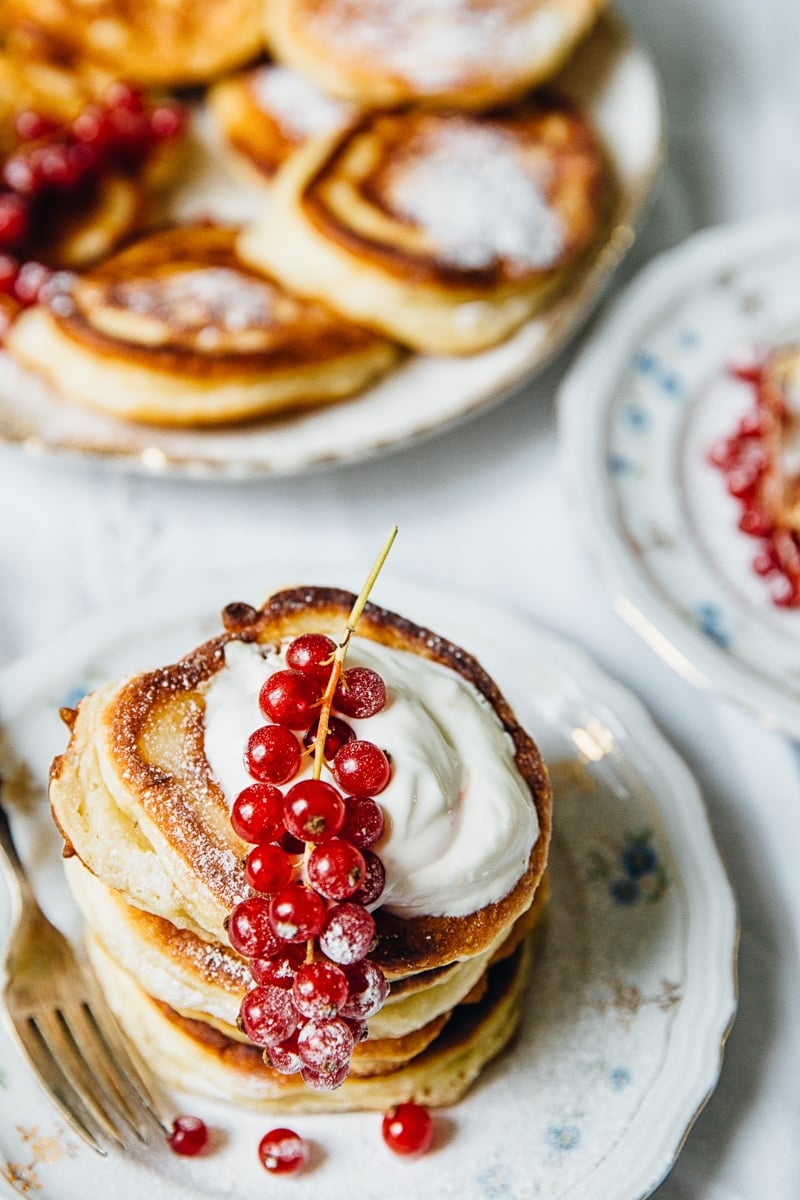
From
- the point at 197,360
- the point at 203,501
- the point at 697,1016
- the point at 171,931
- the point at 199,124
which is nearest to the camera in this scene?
the point at 171,931

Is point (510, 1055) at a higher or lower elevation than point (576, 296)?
lower

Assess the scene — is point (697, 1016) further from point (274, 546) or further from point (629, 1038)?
point (274, 546)

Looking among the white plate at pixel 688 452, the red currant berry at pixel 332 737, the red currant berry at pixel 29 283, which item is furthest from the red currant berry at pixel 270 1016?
the red currant berry at pixel 29 283

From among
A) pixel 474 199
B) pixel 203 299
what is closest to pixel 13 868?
pixel 203 299

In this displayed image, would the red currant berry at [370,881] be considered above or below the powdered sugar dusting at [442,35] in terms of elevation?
below

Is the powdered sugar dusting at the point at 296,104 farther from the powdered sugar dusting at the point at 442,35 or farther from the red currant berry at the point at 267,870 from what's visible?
the red currant berry at the point at 267,870

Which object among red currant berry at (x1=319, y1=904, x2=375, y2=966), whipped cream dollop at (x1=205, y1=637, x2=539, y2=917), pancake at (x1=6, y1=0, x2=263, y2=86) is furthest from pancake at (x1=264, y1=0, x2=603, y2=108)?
red currant berry at (x1=319, y1=904, x2=375, y2=966)

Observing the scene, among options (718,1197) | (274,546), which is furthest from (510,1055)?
(274,546)
